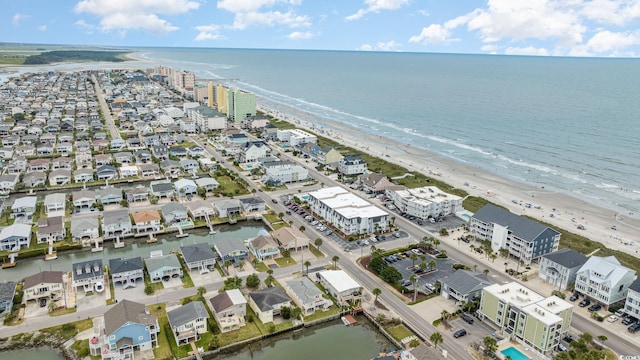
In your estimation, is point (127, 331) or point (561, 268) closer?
point (127, 331)

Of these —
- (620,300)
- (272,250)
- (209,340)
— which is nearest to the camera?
(209,340)

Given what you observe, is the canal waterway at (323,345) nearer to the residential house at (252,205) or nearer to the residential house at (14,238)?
the residential house at (252,205)

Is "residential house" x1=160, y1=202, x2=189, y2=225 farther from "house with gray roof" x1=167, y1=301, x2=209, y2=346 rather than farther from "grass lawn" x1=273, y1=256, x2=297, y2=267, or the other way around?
"house with gray roof" x1=167, y1=301, x2=209, y2=346

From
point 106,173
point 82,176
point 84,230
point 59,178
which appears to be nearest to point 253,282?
point 84,230

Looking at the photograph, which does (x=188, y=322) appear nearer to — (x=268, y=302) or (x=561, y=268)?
(x=268, y=302)

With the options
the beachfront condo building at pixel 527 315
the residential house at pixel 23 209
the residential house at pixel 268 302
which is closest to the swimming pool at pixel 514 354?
the beachfront condo building at pixel 527 315

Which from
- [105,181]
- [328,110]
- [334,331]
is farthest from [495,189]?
[328,110]

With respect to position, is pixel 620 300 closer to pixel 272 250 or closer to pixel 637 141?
pixel 272 250
